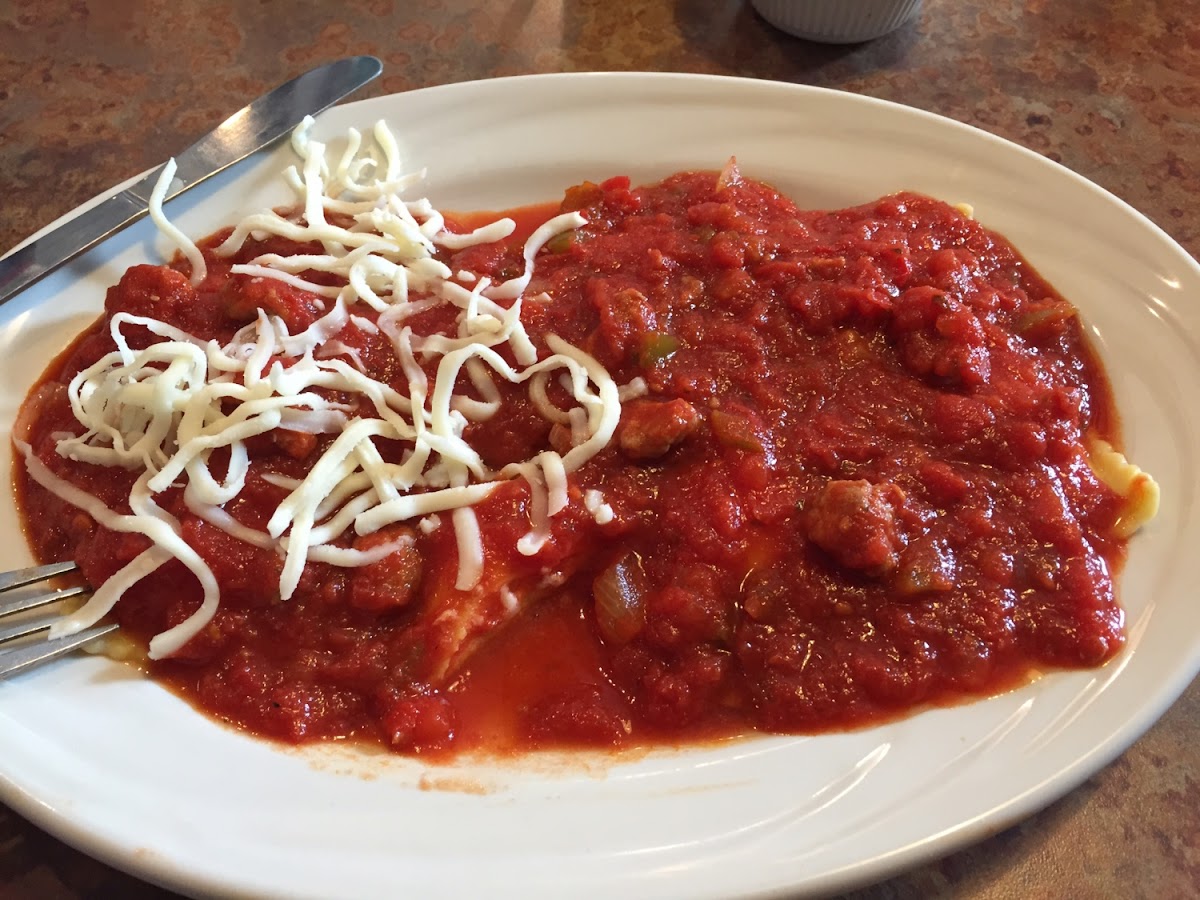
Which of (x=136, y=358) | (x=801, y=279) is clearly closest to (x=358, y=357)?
(x=136, y=358)

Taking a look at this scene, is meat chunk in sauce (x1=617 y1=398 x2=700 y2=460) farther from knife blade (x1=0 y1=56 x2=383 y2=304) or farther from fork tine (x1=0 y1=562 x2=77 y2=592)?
knife blade (x1=0 y1=56 x2=383 y2=304)

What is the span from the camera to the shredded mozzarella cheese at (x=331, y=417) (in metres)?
2.23

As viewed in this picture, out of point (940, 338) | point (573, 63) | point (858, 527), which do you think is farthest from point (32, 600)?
point (573, 63)

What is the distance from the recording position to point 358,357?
101 inches

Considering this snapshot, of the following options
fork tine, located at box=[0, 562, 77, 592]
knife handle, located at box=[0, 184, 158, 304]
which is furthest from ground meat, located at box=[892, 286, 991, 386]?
knife handle, located at box=[0, 184, 158, 304]

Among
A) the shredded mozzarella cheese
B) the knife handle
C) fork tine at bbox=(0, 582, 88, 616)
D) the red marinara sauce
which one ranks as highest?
the knife handle

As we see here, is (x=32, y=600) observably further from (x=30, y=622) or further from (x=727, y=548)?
(x=727, y=548)

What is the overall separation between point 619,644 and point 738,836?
1.95 feet

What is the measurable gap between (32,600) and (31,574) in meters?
0.07

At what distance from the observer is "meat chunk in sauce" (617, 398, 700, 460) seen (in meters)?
2.29

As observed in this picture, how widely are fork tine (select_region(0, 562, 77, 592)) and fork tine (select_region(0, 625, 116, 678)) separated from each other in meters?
0.17

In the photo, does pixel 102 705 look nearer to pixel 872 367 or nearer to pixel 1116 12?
pixel 872 367

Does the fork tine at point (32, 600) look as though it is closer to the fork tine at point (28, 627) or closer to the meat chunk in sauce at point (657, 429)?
the fork tine at point (28, 627)

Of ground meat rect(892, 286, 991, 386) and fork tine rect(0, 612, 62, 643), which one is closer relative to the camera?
fork tine rect(0, 612, 62, 643)
